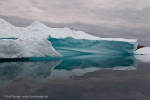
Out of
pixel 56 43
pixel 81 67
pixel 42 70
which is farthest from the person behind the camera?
pixel 56 43

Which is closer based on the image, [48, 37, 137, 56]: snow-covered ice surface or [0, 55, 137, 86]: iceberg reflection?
[0, 55, 137, 86]: iceberg reflection

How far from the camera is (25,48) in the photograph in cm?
959

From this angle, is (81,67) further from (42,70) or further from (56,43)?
(56,43)

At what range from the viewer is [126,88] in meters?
4.28

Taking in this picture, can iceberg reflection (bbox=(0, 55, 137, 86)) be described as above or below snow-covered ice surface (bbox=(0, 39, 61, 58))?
below

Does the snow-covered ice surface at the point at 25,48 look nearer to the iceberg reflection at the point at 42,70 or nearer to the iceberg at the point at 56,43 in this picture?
the iceberg at the point at 56,43

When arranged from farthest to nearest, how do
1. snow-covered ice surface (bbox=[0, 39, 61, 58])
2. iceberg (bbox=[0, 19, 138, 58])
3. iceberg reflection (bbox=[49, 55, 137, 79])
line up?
iceberg (bbox=[0, 19, 138, 58])
snow-covered ice surface (bbox=[0, 39, 61, 58])
iceberg reflection (bbox=[49, 55, 137, 79])

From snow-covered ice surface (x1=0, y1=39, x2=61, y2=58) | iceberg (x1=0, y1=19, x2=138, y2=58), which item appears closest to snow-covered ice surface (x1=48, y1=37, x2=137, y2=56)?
iceberg (x1=0, y1=19, x2=138, y2=58)

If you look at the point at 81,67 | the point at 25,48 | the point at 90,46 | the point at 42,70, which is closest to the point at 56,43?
the point at 90,46

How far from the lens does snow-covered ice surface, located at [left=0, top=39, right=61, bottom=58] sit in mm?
9109

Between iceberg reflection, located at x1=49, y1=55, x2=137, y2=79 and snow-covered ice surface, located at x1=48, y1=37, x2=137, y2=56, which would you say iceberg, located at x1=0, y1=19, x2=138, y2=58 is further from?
iceberg reflection, located at x1=49, y1=55, x2=137, y2=79

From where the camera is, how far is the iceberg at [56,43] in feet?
32.2

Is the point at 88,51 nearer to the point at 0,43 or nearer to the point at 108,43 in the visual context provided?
the point at 108,43

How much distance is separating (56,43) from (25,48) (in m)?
3.41
